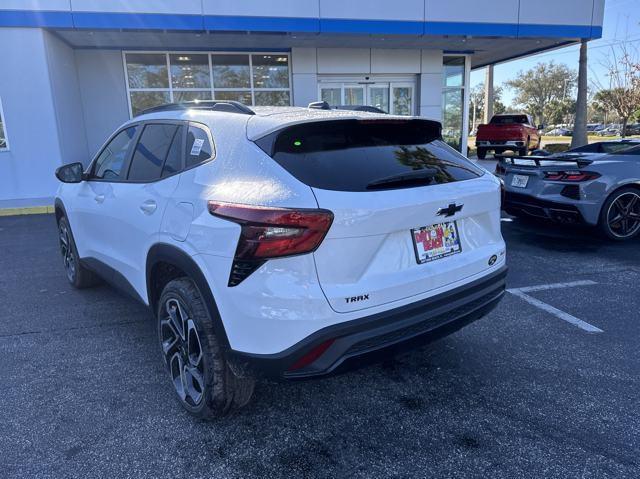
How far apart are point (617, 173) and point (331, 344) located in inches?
219

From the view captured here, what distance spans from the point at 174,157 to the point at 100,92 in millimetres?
11632

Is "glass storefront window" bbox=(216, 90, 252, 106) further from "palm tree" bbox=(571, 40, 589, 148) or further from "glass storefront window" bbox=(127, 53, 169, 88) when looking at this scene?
"palm tree" bbox=(571, 40, 589, 148)

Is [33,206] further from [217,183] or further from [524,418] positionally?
[524,418]

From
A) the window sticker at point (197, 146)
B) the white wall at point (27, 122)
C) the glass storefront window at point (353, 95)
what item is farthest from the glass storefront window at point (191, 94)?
the window sticker at point (197, 146)

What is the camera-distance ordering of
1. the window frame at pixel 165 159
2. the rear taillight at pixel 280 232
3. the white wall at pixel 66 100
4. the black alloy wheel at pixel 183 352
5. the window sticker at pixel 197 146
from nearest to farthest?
the rear taillight at pixel 280 232, the black alloy wheel at pixel 183 352, the window sticker at pixel 197 146, the window frame at pixel 165 159, the white wall at pixel 66 100

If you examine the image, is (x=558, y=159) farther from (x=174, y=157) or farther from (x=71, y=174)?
(x=71, y=174)

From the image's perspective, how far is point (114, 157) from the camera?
369cm

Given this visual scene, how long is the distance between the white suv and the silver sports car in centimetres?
371

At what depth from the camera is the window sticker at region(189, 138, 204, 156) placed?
8.82 feet

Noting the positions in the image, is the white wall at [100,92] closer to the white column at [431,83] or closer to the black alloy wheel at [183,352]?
the white column at [431,83]

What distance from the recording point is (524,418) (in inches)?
103

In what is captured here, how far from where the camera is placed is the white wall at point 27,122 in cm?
995

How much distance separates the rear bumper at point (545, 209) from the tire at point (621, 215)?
355mm

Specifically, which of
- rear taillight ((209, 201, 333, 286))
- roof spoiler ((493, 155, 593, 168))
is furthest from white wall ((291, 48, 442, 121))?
rear taillight ((209, 201, 333, 286))
